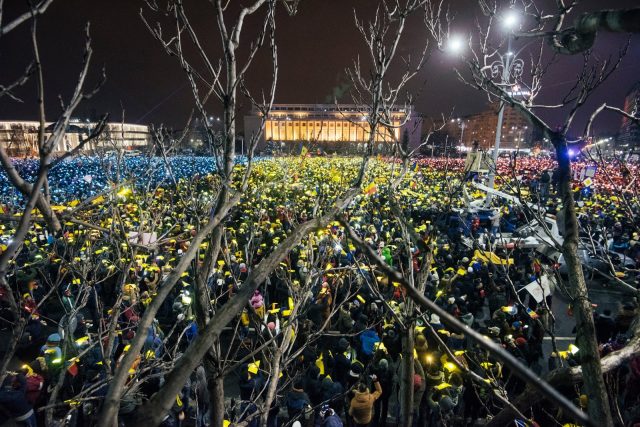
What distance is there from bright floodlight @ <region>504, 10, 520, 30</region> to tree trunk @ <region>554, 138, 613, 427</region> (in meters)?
4.16

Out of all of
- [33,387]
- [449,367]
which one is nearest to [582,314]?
[449,367]

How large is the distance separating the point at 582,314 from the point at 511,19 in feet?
19.2

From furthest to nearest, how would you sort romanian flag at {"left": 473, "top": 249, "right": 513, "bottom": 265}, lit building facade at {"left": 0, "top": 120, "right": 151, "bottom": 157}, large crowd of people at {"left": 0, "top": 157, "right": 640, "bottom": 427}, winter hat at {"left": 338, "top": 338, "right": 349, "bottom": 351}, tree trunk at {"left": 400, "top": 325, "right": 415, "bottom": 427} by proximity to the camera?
winter hat at {"left": 338, "top": 338, "right": 349, "bottom": 351}
romanian flag at {"left": 473, "top": 249, "right": 513, "bottom": 265}
large crowd of people at {"left": 0, "top": 157, "right": 640, "bottom": 427}
tree trunk at {"left": 400, "top": 325, "right": 415, "bottom": 427}
lit building facade at {"left": 0, "top": 120, "right": 151, "bottom": 157}

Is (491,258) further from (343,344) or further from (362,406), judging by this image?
(362,406)

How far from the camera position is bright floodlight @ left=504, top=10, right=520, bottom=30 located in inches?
215

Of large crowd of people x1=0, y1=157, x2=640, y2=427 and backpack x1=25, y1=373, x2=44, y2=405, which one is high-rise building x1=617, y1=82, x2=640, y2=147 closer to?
Result: large crowd of people x1=0, y1=157, x2=640, y2=427

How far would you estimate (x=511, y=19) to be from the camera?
5.93 metres

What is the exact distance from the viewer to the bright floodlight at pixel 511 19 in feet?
17.9

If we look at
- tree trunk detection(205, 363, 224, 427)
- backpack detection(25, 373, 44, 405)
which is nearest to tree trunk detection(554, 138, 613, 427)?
tree trunk detection(205, 363, 224, 427)

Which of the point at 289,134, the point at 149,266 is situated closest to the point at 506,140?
the point at 289,134

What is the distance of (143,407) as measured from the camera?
158cm

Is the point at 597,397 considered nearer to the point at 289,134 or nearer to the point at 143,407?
the point at 143,407

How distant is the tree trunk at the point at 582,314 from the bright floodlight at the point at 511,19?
4.16m

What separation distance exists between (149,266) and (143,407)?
33.5 feet
